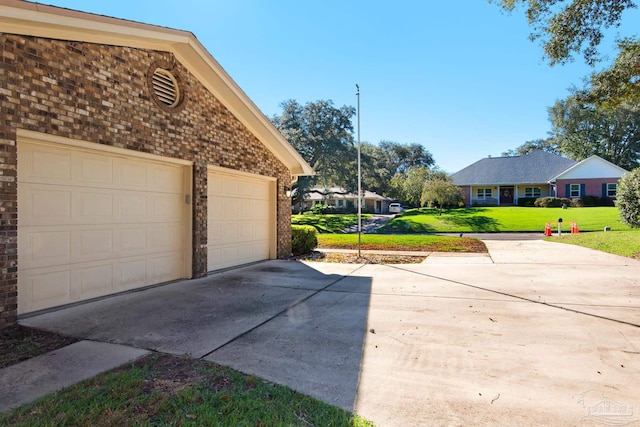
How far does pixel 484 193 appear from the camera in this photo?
41.8 metres

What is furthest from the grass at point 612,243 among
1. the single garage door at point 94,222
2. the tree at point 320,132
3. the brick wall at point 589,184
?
the brick wall at point 589,184

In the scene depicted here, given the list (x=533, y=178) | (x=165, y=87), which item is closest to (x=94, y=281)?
(x=165, y=87)

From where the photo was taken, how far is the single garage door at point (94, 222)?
525 centimetres

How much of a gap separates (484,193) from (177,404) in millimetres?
43859

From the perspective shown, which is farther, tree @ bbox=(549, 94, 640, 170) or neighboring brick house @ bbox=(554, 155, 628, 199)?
tree @ bbox=(549, 94, 640, 170)

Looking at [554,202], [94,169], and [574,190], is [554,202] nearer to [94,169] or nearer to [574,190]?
[574,190]

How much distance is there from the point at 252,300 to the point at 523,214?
93.8 feet

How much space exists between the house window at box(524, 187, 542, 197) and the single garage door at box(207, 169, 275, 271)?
37.9 m

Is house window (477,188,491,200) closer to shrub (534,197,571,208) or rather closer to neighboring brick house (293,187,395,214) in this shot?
shrub (534,197,571,208)

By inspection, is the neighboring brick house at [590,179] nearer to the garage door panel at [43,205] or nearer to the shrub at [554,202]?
the shrub at [554,202]

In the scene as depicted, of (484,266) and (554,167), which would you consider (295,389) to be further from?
(554,167)

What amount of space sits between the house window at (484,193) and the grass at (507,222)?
11.1 m

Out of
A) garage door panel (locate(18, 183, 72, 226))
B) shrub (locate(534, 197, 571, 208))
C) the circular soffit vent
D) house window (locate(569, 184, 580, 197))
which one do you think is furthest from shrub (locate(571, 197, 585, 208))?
garage door panel (locate(18, 183, 72, 226))

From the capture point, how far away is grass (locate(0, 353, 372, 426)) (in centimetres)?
263
